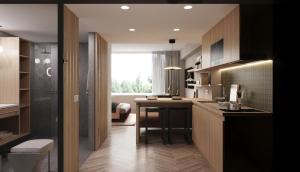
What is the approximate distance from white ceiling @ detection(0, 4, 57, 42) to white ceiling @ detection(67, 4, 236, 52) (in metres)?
0.48

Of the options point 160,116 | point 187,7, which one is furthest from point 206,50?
point 160,116

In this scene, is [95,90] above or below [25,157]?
above

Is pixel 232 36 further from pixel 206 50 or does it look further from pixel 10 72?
pixel 10 72

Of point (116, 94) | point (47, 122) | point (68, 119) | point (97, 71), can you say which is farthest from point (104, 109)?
point (116, 94)

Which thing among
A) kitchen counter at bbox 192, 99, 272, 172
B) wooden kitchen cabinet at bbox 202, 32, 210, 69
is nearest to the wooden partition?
wooden kitchen cabinet at bbox 202, 32, 210, 69

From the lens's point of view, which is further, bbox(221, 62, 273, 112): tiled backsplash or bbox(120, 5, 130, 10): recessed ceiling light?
bbox(120, 5, 130, 10): recessed ceiling light

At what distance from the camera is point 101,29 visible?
490 cm

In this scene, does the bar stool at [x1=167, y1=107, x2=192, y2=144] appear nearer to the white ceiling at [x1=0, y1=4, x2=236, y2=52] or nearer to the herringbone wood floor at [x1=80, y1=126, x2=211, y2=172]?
the herringbone wood floor at [x1=80, y1=126, x2=211, y2=172]

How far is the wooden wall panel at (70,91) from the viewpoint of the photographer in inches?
132

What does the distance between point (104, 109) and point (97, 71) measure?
1155 mm

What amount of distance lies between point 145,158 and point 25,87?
3.37 m

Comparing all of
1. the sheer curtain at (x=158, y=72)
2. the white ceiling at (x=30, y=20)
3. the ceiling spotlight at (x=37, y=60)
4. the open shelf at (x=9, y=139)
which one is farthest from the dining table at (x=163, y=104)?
the sheer curtain at (x=158, y=72)

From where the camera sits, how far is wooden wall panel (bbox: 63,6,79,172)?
11.0 ft

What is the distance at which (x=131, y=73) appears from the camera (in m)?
11.6
